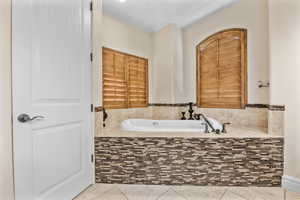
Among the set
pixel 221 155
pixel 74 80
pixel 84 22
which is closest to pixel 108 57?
pixel 84 22

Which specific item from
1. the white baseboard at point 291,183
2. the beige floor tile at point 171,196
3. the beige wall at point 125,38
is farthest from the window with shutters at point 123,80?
the white baseboard at point 291,183

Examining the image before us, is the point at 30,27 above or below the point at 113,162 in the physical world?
above

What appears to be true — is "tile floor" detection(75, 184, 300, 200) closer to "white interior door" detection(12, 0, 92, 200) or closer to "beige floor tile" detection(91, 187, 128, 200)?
"beige floor tile" detection(91, 187, 128, 200)

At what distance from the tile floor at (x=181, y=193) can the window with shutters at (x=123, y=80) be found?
57.4 inches

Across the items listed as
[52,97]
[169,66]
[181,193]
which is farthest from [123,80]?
[181,193]

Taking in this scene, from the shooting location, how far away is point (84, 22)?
2285 millimetres

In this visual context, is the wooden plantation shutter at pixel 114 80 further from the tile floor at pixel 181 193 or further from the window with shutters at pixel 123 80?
the tile floor at pixel 181 193

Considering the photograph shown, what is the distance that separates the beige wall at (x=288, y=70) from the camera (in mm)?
2178

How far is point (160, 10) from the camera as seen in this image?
135 inches

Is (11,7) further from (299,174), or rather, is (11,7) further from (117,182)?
(299,174)

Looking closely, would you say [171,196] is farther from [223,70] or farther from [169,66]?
[169,66]

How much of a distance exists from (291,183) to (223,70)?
1963mm

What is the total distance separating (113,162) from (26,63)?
Answer: 1.42 meters

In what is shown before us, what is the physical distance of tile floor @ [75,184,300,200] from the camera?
2090 mm
